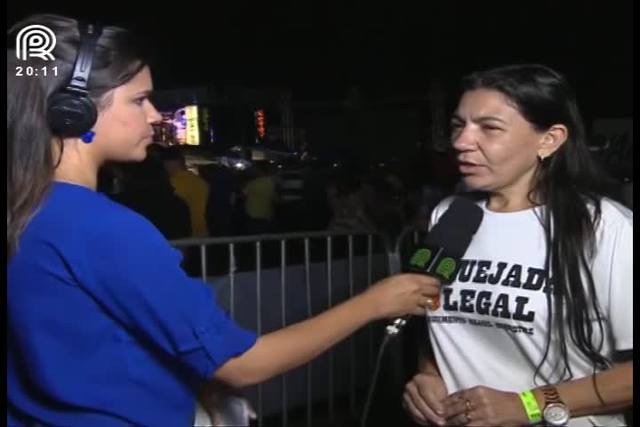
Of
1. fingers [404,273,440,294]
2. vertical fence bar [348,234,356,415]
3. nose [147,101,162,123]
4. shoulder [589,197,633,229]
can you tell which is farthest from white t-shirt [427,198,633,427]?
vertical fence bar [348,234,356,415]

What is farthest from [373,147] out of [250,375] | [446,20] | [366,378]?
[250,375]

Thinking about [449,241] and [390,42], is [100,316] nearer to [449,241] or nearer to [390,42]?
[449,241]

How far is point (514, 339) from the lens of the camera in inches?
69.2

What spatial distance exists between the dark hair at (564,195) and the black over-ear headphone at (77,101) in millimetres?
876

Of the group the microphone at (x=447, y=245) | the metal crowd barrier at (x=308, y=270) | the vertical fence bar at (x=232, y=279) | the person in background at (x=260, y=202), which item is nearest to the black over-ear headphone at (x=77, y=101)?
the microphone at (x=447, y=245)

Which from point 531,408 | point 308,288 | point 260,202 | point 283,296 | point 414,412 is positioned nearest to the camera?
point 531,408

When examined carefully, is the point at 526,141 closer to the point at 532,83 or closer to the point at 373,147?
the point at 532,83

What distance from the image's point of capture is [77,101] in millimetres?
1313

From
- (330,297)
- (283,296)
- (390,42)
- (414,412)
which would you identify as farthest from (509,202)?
(390,42)

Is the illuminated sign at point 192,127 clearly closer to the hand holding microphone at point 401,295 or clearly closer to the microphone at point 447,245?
the microphone at point 447,245

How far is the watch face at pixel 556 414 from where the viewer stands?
5.26 feet

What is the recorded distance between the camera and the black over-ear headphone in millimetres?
1315

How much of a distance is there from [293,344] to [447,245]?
472 millimetres

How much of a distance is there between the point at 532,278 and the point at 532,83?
1.37ft
